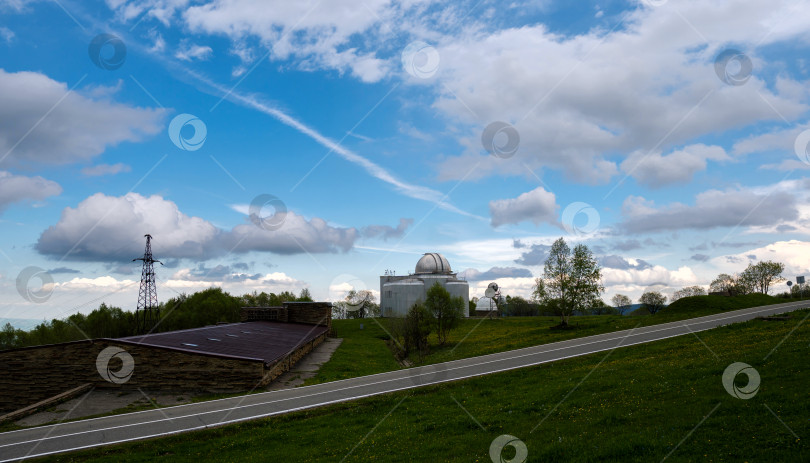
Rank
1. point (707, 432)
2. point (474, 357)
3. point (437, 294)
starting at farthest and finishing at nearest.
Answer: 1. point (437, 294)
2. point (474, 357)
3. point (707, 432)

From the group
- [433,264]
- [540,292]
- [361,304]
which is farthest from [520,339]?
[361,304]

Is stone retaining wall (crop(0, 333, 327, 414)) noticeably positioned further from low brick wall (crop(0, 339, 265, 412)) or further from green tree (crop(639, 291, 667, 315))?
green tree (crop(639, 291, 667, 315))

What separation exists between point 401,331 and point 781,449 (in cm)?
6110

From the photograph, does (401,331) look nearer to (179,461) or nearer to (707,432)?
(179,461)

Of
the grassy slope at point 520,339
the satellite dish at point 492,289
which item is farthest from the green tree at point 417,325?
the satellite dish at point 492,289

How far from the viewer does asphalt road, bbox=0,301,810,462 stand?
17.0 meters

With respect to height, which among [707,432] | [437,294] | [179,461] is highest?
[437,294]

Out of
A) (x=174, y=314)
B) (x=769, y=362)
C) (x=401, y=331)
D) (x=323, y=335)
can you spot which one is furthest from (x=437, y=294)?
(x=174, y=314)

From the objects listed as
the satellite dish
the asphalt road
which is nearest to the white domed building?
the satellite dish

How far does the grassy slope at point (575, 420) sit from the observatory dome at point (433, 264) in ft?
343

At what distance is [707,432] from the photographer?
34.9 feet

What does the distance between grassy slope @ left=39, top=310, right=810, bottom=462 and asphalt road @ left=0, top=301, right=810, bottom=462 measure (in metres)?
1.48

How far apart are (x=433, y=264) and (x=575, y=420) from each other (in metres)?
115

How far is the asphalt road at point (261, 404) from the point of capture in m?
17.0
